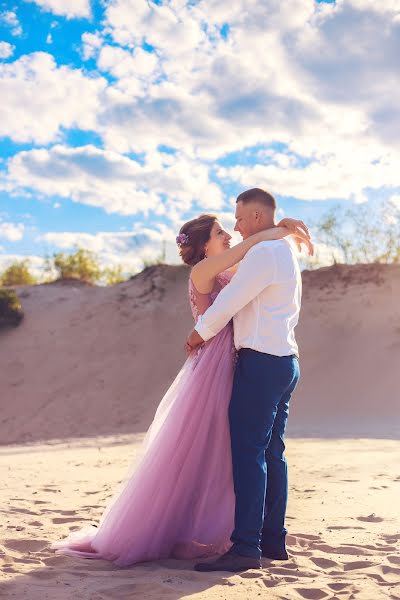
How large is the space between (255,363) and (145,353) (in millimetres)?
15212

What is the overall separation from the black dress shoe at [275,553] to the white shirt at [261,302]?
1.10 meters

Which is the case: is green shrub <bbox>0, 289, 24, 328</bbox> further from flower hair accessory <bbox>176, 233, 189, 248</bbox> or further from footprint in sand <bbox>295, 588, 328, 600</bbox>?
footprint in sand <bbox>295, 588, 328, 600</bbox>

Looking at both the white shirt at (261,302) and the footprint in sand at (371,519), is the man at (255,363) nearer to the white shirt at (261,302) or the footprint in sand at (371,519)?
the white shirt at (261,302)

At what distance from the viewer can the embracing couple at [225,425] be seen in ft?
11.2

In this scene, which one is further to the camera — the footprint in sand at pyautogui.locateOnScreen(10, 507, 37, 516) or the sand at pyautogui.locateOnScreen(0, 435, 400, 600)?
the footprint in sand at pyautogui.locateOnScreen(10, 507, 37, 516)

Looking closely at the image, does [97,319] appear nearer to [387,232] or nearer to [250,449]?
[387,232]


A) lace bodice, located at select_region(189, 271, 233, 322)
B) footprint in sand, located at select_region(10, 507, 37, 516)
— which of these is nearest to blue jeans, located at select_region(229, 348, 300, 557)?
lace bodice, located at select_region(189, 271, 233, 322)

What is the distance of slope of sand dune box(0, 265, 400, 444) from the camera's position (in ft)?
49.4

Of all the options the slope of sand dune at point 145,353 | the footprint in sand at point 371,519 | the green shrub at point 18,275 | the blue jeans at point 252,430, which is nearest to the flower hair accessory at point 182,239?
the blue jeans at point 252,430

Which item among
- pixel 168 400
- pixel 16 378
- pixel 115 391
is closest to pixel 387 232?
pixel 115 391

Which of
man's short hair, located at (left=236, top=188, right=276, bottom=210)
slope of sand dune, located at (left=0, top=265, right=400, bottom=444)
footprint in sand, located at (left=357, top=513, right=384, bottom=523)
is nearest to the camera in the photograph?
man's short hair, located at (left=236, top=188, right=276, bottom=210)

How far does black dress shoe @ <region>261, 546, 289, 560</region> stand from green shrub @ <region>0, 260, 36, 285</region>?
72.8 ft

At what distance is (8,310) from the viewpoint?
19.6m

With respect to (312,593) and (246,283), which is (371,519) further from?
(246,283)
